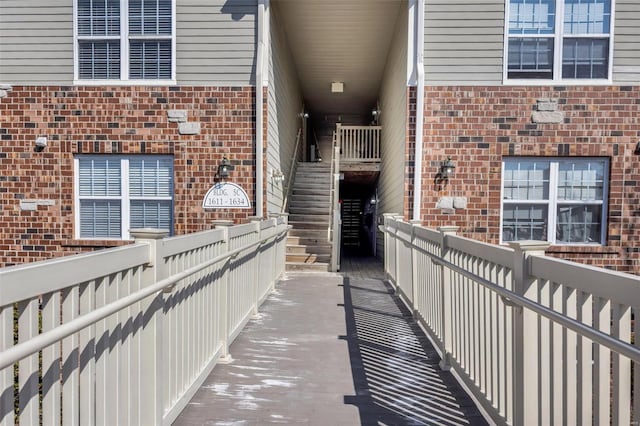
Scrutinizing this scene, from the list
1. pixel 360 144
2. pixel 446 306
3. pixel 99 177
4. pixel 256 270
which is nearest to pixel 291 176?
pixel 360 144

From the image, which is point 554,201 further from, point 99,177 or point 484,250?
point 99,177

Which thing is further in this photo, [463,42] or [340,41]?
[340,41]

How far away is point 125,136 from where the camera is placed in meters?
7.56

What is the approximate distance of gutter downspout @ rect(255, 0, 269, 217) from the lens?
24.0 ft

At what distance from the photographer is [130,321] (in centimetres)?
205

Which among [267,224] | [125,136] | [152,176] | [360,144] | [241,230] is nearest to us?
[241,230]

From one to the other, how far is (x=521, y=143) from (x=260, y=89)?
14.0 ft

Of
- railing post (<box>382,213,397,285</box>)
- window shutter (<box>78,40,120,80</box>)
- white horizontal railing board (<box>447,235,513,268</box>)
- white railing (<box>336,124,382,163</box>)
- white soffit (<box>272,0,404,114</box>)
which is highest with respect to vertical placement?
white soffit (<box>272,0,404,114</box>)

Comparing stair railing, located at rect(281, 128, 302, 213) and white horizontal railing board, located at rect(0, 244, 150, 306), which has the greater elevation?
stair railing, located at rect(281, 128, 302, 213)

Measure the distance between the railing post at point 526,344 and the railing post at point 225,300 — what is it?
2.21 m

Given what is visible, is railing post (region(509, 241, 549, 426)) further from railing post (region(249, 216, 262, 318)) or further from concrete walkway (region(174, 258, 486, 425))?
railing post (region(249, 216, 262, 318))

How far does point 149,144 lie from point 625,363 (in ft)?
24.0

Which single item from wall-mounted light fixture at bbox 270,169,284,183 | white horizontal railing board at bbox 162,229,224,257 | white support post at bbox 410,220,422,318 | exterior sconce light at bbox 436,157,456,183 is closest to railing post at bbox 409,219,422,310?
white support post at bbox 410,220,422,318

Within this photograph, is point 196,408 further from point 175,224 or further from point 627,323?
point 175,224
